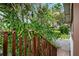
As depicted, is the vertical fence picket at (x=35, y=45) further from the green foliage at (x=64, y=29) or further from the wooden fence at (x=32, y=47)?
the green foliage at (x=64, y=29)

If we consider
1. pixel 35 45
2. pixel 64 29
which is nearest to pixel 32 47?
pixel 35 45

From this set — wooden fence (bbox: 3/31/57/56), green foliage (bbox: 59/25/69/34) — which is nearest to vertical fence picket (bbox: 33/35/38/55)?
wooden fence (bbox: 3/31/57/56)

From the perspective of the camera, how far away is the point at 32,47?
2.06m

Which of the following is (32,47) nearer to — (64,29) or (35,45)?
(35,45)

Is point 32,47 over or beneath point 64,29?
beneath

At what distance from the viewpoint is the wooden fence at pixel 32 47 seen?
2035 mm

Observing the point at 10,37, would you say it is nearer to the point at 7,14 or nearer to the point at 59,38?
the point at 7,14

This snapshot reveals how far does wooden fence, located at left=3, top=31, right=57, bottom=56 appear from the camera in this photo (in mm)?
2035

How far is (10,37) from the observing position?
2.04 meters

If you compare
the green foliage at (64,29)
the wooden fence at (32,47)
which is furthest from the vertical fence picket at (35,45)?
the green foliage at (64,29)

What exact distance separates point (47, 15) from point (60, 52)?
1.32ft

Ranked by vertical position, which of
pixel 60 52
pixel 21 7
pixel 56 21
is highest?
pixel 21 7

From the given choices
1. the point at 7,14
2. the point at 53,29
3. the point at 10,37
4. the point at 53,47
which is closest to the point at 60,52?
the point at 53,47

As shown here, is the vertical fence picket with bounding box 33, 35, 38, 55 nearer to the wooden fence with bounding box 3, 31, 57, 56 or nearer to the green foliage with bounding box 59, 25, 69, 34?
the wooden fence with bounding box 3, 31, 57, 56
